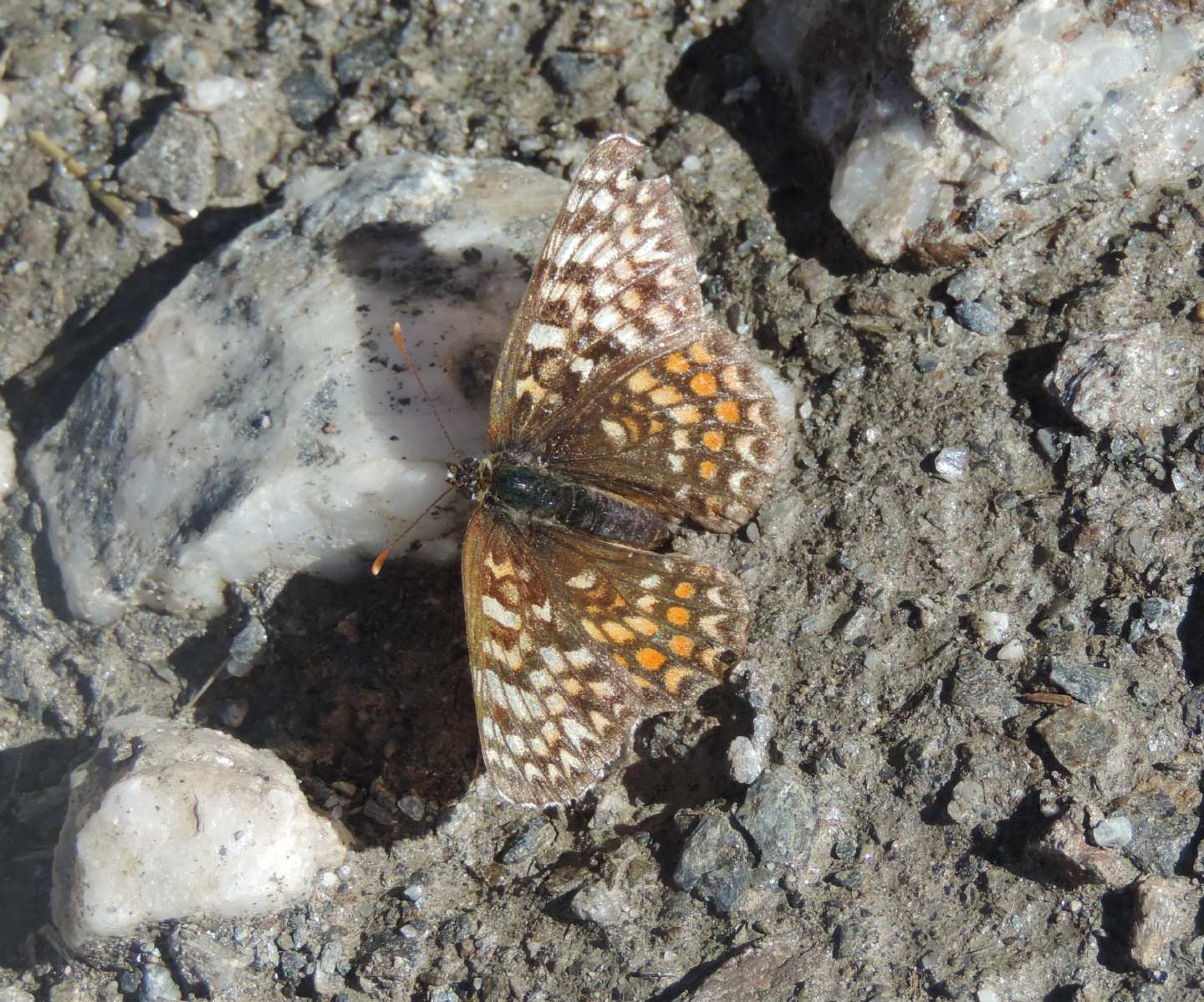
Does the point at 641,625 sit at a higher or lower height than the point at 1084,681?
lower

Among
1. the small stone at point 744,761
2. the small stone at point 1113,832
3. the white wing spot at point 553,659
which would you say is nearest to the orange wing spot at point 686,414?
the white wing spot at point 553,659

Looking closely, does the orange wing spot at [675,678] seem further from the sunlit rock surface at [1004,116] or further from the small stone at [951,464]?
the sunlit rock surface at [1004,116]

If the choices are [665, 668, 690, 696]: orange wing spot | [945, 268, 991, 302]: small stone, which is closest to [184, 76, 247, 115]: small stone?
[945, 268, 991, 302]: small stone

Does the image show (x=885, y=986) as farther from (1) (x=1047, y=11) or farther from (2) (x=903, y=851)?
(1) (x=1047, y=11)

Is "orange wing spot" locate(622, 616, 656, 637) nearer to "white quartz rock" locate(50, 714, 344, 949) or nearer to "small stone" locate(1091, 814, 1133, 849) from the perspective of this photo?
"white quartz rock" locate(50, 714, 344, 949)

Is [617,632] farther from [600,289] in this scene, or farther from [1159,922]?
[1159,922]

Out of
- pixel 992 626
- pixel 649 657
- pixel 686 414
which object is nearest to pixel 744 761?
pixel 649 657
